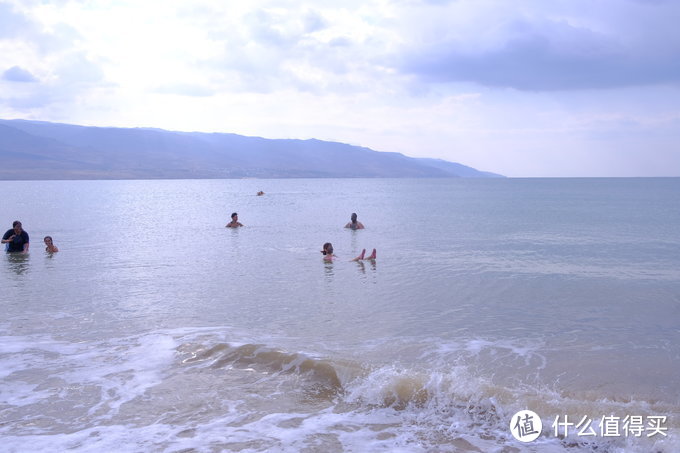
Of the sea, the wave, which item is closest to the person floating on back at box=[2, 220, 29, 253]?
the sea

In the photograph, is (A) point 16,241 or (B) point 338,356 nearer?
(B) point 338,356

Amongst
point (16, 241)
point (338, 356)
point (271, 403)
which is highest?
point (16, 241)

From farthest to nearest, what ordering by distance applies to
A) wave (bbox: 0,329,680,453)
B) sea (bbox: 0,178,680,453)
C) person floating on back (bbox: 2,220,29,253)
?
person floating on back (bbox: 2,220,29,253) < sea (bbox: 0,178,680,453) < wave (bbox: 0,329,680,453)

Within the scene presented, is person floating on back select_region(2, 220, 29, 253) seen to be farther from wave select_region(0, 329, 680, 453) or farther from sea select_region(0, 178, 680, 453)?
wave select_region(0, 329, 680, 453)

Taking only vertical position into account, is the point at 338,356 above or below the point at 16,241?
below

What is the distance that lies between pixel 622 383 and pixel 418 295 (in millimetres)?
6703

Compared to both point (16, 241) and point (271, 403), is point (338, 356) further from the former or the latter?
point (16, 241)

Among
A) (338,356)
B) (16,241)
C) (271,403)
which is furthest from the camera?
(16,241)

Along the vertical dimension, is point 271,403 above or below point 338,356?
below

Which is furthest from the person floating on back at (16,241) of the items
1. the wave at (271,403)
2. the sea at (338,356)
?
the wave at (271,403)

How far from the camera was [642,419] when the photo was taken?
24.1ft

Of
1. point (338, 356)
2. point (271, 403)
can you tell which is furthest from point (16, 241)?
point (271, 403)

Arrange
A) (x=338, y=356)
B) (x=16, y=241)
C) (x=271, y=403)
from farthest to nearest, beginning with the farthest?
(x=16, y=241) → (x=338, y=356) → (x=271, y=403)

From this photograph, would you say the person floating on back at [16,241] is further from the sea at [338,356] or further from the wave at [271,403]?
the wave at [271,403]
